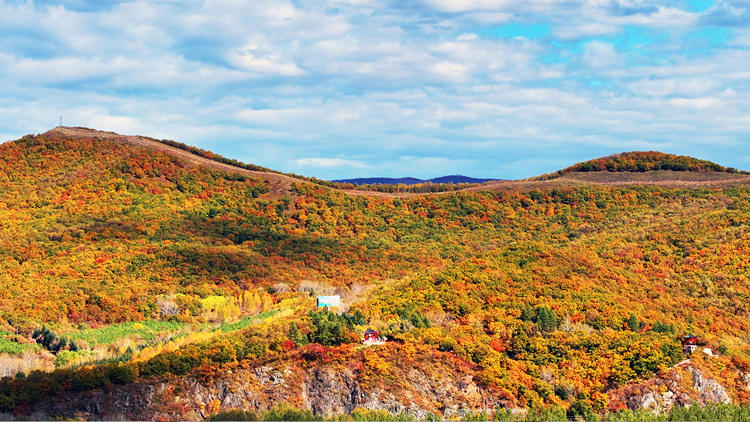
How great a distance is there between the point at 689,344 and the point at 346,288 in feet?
148

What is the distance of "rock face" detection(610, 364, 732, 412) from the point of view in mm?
58312

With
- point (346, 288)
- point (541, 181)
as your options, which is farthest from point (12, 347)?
point (541, 181)

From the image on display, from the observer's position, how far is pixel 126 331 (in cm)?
8112

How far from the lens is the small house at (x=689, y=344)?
2515 inches

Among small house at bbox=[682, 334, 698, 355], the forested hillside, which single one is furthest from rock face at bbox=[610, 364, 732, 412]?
small house at bbox=[682, 334, 698, 355]

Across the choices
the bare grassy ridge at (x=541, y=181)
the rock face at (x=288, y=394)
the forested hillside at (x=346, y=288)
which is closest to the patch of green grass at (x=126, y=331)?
the forested hillside at (x=346, y=288)

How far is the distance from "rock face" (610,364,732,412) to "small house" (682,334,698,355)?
2.75 metres

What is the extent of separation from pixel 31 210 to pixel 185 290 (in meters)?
39.1

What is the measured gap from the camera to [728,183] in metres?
150

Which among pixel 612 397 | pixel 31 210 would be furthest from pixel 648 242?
pixel 31 210

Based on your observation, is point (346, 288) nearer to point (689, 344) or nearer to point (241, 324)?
point (241, 324)

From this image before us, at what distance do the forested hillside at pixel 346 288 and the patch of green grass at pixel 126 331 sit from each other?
46 cm

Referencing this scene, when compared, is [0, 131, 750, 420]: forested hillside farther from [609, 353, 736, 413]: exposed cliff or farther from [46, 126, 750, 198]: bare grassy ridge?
[46, 126, 750, 198]: bare grassy ridge

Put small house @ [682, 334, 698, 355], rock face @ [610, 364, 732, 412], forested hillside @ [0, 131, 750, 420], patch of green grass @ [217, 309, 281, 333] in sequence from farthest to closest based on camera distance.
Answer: patch of green grass @ [217, 309, 281, 333] < small house @ [682, 334, 698, 355] < forested hillside @ [0, 131, 750, 420] < rock face @ [610, 364, 732, 412]
